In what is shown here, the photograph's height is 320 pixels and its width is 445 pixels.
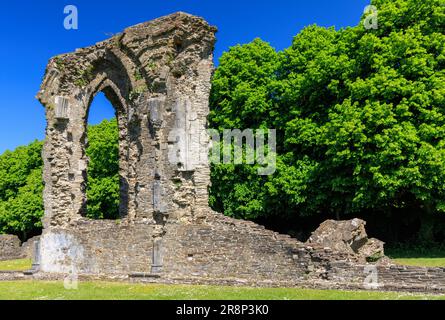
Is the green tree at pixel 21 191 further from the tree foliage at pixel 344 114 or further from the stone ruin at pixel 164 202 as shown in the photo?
the stone ruin at pixel 164 202

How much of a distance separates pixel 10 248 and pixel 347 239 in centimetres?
2185

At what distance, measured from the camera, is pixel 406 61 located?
19.6 m

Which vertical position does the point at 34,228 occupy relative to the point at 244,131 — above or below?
below

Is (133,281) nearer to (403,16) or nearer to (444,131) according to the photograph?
(444,131)

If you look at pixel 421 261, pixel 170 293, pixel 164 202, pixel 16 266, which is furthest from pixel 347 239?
pixel 16 266

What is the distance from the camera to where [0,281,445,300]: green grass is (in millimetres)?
11258

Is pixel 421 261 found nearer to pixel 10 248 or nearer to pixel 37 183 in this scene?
pixel 10 248

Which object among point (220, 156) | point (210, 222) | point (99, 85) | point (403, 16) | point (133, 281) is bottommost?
point (133, 281)

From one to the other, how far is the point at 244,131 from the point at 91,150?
45.4 feet

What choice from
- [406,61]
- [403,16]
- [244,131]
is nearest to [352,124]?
[406,61]

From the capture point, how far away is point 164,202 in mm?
16500

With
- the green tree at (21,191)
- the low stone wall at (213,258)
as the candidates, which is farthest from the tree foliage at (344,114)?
the green tree at (21,191)

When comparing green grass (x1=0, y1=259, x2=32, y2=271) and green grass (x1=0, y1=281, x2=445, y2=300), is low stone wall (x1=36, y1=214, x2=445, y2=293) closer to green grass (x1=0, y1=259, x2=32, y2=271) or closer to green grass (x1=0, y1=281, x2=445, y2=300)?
green grass (x1=0, y1=281, x2=445, y2=300)

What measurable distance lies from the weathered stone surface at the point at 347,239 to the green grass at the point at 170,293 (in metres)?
3.61
